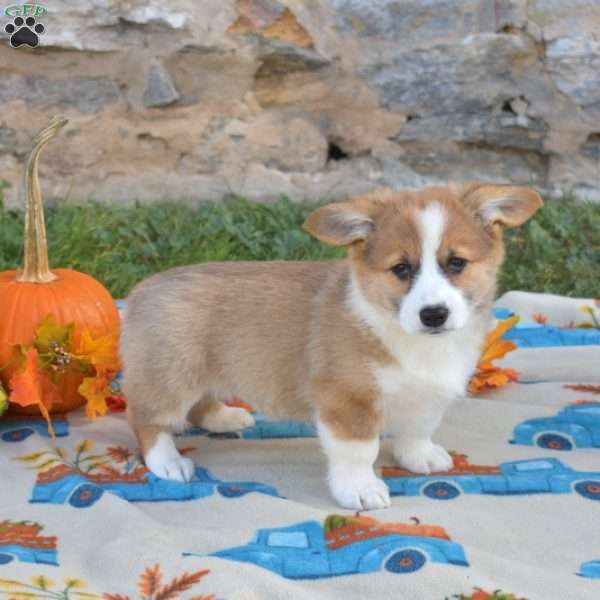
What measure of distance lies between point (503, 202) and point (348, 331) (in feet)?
1.79

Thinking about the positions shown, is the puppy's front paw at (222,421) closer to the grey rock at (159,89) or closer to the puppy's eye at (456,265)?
the puppy's eye at (456,265)

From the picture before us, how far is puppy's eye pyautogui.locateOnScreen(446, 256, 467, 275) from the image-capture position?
2.38m

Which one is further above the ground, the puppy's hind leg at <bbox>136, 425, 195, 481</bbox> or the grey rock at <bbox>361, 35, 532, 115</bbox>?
the grey rock at <bbox>361, 35, 532, 115</bbox>

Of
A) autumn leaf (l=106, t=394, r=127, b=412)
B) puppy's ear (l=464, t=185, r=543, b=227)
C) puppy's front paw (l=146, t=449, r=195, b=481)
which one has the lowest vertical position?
autumn leaf (l=106, t=394, r=127, b=412)

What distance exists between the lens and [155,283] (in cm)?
284

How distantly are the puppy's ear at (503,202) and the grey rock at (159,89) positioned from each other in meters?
2.74

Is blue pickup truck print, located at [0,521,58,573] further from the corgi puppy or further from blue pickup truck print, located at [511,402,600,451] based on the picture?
blue pickup truck print, located at [511,402,600,451]

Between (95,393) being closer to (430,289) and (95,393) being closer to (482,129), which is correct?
(430,289)

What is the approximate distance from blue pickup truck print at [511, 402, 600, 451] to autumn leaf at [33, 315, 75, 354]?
148cm

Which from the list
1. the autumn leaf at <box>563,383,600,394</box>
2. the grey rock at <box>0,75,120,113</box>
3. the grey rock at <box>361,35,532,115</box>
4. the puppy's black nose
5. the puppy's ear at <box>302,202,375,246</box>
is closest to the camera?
the puppy's black nose

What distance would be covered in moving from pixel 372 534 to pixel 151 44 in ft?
11.0

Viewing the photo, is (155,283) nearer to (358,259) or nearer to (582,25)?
(358,259)

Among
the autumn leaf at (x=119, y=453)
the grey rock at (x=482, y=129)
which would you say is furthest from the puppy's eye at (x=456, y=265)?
the grey rock at (x=482, y=129)

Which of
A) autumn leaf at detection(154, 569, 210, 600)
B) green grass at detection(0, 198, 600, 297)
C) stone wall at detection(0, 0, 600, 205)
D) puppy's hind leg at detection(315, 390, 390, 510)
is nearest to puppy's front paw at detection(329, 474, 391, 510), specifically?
puppy's hind leg at detection(315, 390, 390, 510)
